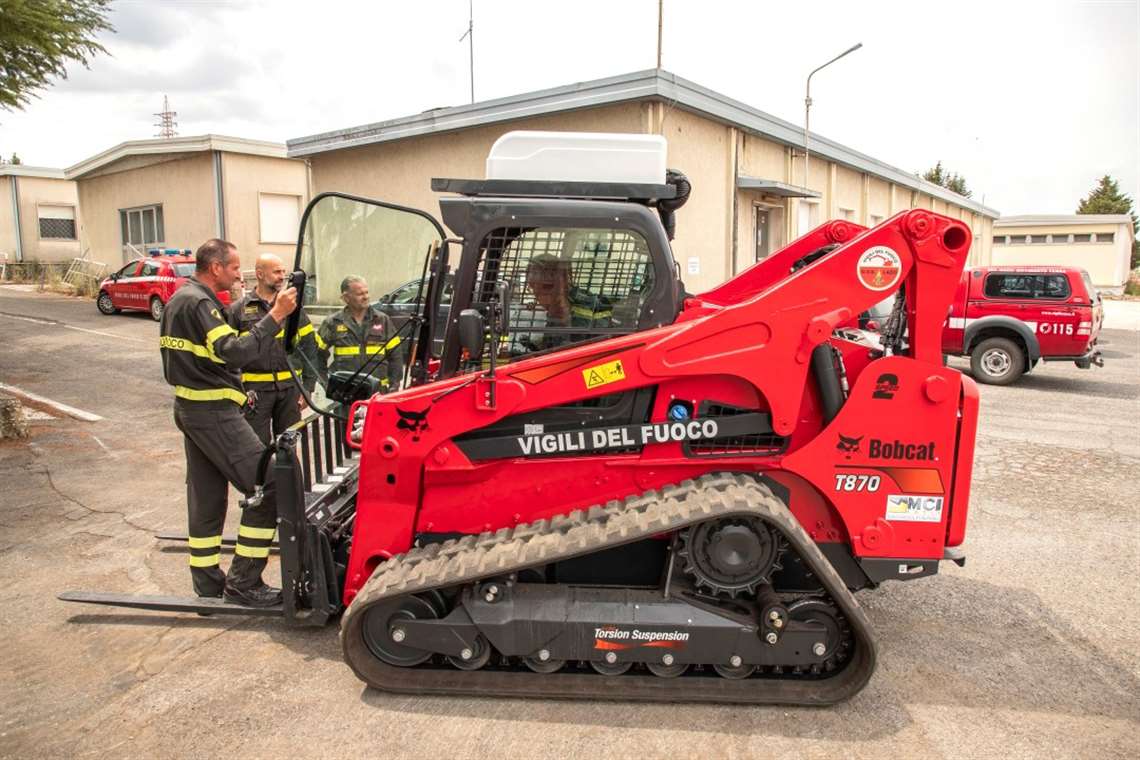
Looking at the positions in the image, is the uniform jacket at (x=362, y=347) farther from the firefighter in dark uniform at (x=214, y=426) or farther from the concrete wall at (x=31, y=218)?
the concrete wall at (x=31, y=218)

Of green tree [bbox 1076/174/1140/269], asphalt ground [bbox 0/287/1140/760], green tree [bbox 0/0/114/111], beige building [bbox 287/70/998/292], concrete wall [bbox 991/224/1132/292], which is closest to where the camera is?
asphalt ground [bbox 0/287/1140/760]

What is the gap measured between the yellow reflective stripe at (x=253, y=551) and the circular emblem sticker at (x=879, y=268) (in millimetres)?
3383

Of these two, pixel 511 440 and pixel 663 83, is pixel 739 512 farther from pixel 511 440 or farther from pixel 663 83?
pixel 663 83

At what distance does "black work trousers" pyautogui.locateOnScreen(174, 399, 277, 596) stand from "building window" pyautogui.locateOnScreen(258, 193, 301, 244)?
65.1 ft

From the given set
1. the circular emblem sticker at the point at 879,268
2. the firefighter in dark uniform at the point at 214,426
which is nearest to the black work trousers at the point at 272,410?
the firefighter in dark uniform at the point at 214,426

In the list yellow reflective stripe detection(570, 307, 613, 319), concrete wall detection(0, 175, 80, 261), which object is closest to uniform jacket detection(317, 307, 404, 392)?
yellow reflective stripe detection(570, 307, 613, 319)

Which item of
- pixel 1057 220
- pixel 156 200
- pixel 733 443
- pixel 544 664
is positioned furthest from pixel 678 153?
pixel 1057 220

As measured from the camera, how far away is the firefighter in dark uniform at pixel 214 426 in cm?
419

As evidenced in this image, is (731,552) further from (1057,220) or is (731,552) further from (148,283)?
(1057,220)

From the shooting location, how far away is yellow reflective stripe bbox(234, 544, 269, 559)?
4312 millimetres

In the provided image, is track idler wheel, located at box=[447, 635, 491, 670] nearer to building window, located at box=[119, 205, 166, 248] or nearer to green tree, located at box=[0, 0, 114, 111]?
green tree, located at box=[0, 0, 114, 111]

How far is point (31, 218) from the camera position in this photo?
31.0 meters

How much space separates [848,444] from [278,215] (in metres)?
22.1

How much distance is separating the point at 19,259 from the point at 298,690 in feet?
114
